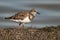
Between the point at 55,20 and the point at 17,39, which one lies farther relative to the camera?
the point at 55,20

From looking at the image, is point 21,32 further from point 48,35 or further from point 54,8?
point 54,8

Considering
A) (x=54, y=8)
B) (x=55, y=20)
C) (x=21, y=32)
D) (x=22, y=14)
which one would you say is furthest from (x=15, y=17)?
(x=54, y=8)

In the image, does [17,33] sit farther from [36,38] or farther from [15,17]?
[15,17]

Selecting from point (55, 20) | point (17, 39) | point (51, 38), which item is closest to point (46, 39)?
point (51, 38)

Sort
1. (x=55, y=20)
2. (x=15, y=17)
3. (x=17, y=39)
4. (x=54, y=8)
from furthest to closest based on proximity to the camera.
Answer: (x=54, y=8)
(x=55, y=20)
(x=15, y=17)
(x=17, y=39)

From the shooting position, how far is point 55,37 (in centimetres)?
877

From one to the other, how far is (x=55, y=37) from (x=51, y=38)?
0.70ft

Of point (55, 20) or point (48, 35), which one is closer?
point (48, 35)

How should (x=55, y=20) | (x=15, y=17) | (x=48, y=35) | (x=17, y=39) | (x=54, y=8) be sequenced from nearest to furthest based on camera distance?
(x=17, y=39), (x=48, y=35), (x=15, y=17), (x=55, y=20), (x=54, y=8)

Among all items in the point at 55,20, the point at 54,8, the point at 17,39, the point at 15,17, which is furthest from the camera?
the point at 54,8

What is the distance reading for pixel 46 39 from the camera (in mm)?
8461

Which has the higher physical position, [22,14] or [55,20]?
[22,14]

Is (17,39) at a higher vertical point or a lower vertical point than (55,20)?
higher

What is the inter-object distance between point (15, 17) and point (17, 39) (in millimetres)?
2079
